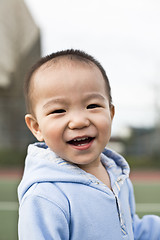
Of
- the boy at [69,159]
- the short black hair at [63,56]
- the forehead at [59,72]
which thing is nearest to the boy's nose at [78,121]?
the boy at [69,159]

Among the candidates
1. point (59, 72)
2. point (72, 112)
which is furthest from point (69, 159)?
point (59, 72)

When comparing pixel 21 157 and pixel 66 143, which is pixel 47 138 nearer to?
pixel 66 143

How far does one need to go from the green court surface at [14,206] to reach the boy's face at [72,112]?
230cm

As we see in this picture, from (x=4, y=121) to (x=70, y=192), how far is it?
44.6ft

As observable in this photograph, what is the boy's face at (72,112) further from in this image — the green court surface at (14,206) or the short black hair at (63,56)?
the green court surface at (14,206)

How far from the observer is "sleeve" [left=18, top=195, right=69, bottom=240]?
1.10m

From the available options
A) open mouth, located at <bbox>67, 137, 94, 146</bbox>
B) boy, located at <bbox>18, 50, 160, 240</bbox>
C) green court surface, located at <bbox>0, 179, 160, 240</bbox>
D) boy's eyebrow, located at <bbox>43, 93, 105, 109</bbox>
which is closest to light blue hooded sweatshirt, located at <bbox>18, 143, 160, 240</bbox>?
boy, located at <bbox>18, 50, 160, 240</bbox>

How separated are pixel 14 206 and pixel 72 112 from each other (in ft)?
13.5

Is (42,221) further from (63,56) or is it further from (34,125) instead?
(63,56)

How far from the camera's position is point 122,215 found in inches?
52.1

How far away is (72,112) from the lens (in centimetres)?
124

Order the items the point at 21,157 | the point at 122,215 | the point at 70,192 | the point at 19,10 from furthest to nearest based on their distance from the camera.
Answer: the point at 21,157 < the point at 19,10 < the point at 122,215 < the point at 70,192

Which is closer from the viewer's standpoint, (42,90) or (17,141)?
(42,90)

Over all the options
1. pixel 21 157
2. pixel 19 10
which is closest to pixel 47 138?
pixel 19 10
